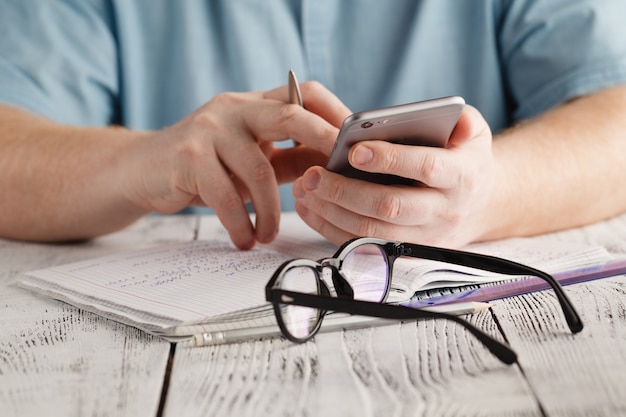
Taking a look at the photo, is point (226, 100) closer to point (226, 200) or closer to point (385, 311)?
point (226, 200)

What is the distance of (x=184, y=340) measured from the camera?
0.65 m

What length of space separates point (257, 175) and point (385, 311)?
0.42 meters

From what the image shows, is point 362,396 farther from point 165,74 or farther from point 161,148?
point 165,74

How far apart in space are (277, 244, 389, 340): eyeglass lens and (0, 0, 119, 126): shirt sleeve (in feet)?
3.12

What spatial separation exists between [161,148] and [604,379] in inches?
26.5

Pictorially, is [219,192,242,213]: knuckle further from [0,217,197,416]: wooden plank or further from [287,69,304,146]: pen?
[0,217,197,416]: wooden plank

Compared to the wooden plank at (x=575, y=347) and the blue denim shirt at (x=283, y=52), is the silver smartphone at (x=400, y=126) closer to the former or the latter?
A: the wooden plank at (x=575, y=347)

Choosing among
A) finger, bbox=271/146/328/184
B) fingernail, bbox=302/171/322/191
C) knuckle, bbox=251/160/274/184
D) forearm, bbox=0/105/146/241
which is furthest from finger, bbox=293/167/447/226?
forearm, bbox=0/105/146/241

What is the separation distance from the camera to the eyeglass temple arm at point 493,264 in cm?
63

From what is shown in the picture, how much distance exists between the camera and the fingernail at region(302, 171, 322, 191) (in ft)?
2.77

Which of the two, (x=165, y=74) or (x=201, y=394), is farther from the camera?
(x=165, y=74)

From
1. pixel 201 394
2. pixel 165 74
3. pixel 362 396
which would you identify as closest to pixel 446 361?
pixel 362 396

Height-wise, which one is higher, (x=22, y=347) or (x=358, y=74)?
(x=358, y=74)

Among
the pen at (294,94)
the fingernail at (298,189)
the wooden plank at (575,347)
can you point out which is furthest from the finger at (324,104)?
the wooden plank at (575,347)
